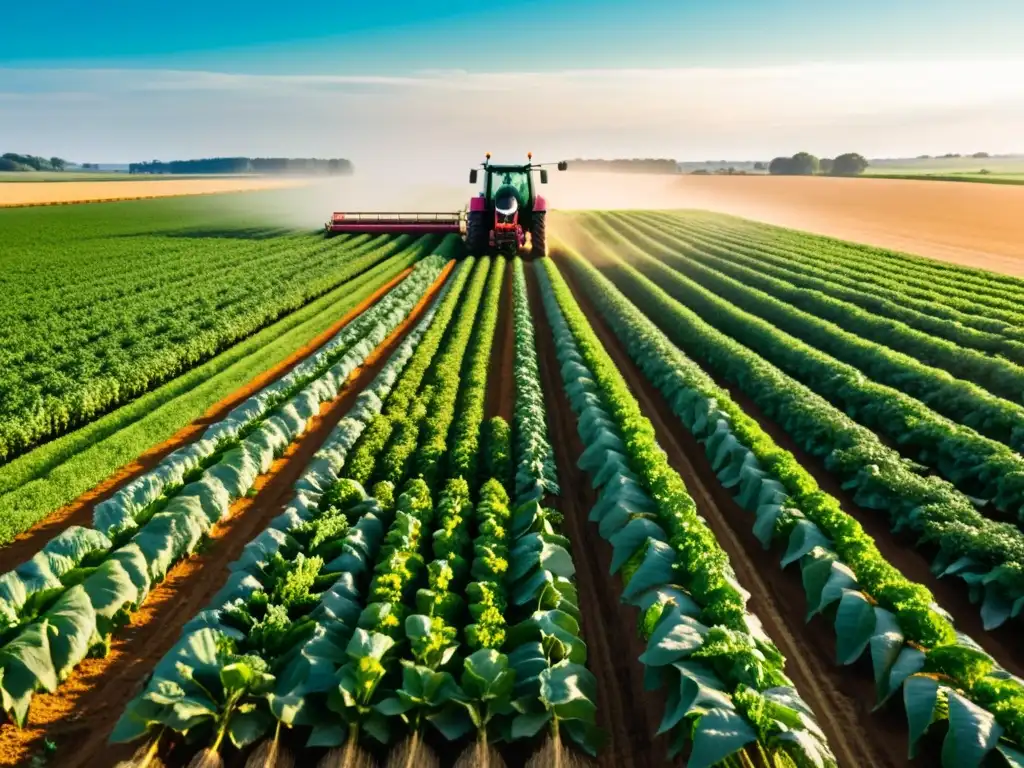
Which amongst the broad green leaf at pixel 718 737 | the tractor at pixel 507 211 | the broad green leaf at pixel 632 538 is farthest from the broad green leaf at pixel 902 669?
the tractor at pixel 507 211

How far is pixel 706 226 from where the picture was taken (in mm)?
52188

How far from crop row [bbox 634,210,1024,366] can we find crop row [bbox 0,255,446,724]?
48.0 ft

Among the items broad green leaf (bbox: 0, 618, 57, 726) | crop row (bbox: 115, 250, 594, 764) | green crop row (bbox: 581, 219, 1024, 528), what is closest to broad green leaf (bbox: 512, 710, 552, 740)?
crop row (bbox: 115, 250, 594, 764)

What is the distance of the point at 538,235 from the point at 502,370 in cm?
1719

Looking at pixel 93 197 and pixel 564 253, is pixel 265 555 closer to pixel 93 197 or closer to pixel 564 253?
pixel 564 253

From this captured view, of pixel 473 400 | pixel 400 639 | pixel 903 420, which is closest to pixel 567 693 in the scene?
pixel 400 639

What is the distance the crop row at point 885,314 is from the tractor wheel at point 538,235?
8.58 meters

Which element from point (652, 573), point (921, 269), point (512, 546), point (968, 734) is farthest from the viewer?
point (921, 269)

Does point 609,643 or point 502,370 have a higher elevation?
point 502,370

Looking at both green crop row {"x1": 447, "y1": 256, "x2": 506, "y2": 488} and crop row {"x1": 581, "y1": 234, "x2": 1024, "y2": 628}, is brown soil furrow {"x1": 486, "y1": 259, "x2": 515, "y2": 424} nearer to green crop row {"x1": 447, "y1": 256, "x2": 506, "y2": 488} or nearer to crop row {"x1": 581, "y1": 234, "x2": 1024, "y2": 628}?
green crop row {"x1": 447, "y1": 256, "x2": 506, "y2": 488}

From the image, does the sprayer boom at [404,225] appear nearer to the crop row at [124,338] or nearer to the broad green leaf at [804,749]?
the crop row at [124,338]

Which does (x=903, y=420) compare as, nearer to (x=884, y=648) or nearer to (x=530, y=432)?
(x=530, y=432)

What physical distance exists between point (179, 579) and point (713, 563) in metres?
6.46

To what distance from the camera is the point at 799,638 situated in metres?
7.24
